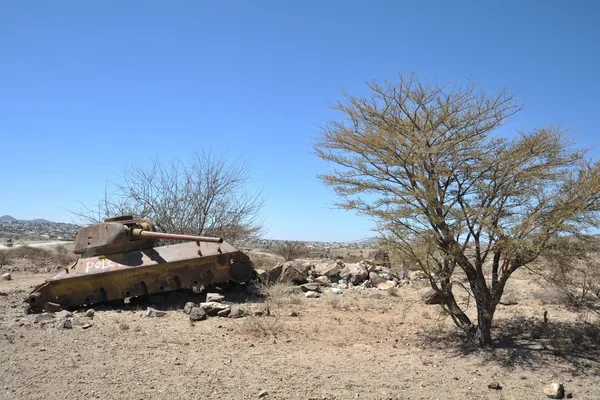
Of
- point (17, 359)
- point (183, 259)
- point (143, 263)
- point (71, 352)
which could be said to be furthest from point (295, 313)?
point (17, 359)

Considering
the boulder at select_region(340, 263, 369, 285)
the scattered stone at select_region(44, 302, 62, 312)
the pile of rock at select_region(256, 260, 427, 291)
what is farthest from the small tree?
the scattered stone at select_region(44, 302, 62, 312)

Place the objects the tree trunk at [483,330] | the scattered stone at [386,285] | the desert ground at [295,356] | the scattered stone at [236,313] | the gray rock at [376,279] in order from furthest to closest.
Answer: the gray rock at [376,279] → the scattered stone at [386,285] → the scattered stone at [236,313] → the tree trunk at [483,330] → the desert ground at [295,356]

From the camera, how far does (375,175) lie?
26.6 ft

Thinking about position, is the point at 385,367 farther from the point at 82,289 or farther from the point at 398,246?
the point at 82,289

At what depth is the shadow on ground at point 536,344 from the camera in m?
6.38

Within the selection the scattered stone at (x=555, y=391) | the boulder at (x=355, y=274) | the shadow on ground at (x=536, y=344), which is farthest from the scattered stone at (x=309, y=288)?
the scattered stone at (x=555, y=391)

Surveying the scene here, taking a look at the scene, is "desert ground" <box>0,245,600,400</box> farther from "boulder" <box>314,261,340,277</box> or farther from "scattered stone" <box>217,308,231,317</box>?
"boulder" <box>314,261,340,277</box>

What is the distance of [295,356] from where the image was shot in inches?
267

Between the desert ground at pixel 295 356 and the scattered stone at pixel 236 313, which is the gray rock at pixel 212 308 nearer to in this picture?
the scattered stone at pixel 236 313

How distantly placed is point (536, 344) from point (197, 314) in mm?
5837

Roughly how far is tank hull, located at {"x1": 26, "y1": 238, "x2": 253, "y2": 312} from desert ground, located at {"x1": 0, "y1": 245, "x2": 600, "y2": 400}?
0.50m

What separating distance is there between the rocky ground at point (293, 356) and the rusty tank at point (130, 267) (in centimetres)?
57

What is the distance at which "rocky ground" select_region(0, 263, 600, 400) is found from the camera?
5457 millimetres

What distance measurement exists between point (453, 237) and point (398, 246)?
0.80 metres
